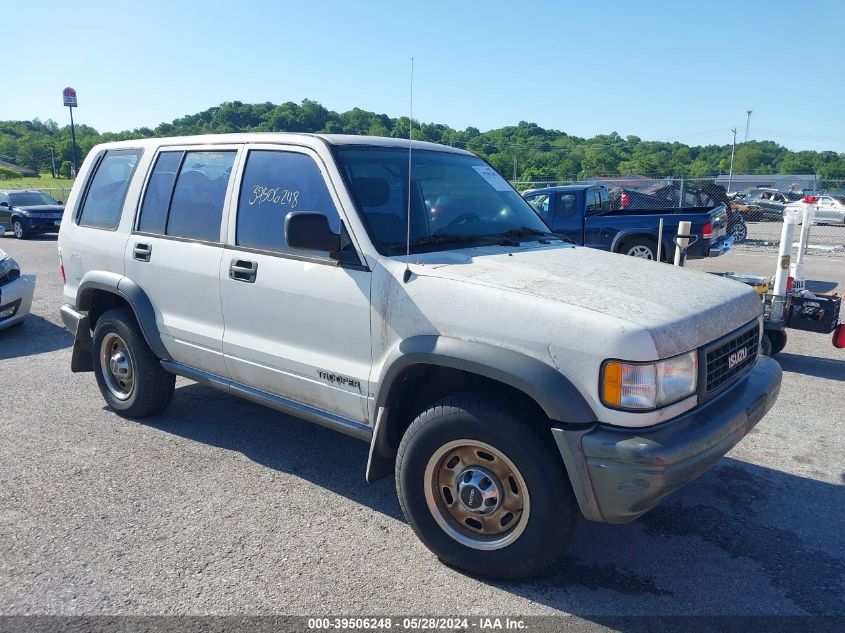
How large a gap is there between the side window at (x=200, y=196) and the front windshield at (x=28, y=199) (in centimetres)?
2053

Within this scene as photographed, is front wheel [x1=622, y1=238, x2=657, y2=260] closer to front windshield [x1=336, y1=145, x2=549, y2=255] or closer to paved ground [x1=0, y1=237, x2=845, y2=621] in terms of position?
paved ground [x1=0, y1=237, x2=845, y2=621]

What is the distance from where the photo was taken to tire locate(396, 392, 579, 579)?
2887 millimetres

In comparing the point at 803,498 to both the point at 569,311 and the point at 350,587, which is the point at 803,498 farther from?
the point at 350,587

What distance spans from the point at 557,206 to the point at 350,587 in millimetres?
10682

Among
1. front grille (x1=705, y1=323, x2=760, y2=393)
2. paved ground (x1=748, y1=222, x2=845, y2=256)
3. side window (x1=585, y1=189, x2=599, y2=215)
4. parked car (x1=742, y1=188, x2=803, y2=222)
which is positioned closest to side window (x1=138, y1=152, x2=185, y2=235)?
front grille (x1=705, y1=323, x2=760, y2=393)

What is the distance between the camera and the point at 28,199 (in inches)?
874

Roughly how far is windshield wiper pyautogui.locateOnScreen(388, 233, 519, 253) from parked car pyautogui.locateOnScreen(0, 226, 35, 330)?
647cm

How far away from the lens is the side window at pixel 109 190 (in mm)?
5004

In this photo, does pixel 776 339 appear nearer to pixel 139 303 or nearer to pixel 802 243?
pixel 802 243

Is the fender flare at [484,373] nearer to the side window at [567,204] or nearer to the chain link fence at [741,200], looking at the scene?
the side window at [567,204]

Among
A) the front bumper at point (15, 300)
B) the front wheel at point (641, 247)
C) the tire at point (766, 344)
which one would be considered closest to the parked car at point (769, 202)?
the front wheel at point (641, 247)

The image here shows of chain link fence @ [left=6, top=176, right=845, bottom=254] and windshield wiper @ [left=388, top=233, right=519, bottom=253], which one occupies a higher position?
windshield wiper @ [left=388, top=233, right=519, bottom=253]

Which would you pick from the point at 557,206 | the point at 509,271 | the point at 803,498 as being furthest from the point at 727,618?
the point at 557,206

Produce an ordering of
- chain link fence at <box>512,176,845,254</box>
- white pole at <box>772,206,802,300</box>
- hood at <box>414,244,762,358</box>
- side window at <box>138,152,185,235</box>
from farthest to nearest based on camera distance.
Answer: chain link fence at <box>512,176,845,254</box>, white pole at <box>772,206,802,300</box>, side window at <box>138,152,185,235</box>, hood at <box>414,244,762,358</box>
